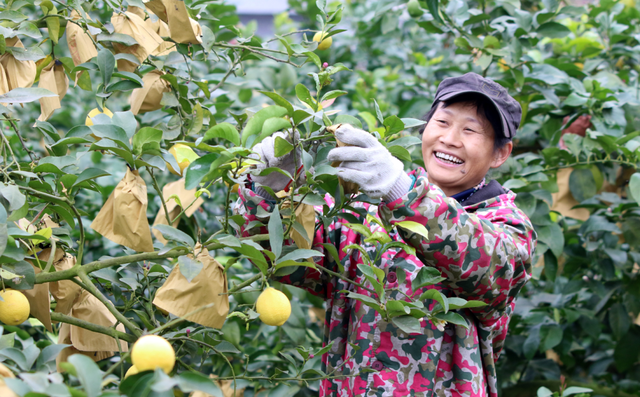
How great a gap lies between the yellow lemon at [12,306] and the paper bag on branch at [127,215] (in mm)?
141

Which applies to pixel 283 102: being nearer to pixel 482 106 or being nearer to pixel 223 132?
pixel 223 132

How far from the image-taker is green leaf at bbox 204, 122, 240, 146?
80cm

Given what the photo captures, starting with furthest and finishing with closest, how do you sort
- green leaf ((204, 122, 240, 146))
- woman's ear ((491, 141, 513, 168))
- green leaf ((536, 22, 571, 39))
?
green leaf ((536, 22, 571, 39)) < woman's ear ((491, 141, 513, 168)) < green leaf ((204, 122, 240, 146))

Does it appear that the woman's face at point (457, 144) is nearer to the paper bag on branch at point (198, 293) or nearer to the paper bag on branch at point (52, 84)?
the paper bag on branch at point (198, 293)

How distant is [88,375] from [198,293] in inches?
10.9

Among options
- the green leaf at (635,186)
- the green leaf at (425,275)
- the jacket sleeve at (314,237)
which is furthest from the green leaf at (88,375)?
the green leaf at (635,186)

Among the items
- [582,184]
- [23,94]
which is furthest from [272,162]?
[582,184]

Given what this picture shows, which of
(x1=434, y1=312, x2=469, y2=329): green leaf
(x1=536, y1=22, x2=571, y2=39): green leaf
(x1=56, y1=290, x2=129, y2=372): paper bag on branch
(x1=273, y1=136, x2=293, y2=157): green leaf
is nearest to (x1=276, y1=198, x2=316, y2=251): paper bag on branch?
(x1=273, y1=136, x2=293, y2=157): green leaf

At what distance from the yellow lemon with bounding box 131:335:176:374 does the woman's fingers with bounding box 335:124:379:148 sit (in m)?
0.40

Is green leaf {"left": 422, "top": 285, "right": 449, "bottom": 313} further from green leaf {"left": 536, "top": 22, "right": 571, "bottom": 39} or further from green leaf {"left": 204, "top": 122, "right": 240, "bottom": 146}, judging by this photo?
green leaf {"left": 536, "top": 22, "right": 571, "bottom": 39}

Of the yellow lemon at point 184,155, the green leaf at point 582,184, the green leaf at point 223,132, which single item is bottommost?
the green leaf at point 582,184

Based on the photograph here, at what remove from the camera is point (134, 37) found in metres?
1.15

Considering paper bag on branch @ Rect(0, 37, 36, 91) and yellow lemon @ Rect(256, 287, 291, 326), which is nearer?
yellow lemon @ Rect(256, 287, 291, 326)

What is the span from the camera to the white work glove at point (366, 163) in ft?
2.99
